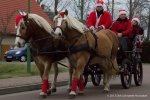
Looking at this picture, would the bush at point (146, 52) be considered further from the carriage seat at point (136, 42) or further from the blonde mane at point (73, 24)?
the blonde mane at point (73, 24)

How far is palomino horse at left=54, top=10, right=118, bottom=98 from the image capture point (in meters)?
8.70

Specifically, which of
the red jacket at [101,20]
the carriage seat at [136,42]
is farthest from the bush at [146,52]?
the red jacket at [101,20]

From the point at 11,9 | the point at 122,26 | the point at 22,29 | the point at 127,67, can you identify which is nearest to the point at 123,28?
the point at 122,26

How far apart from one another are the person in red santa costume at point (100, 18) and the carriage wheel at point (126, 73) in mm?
1321

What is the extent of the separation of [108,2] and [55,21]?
3469 cm

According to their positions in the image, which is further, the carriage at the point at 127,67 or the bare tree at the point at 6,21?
the bare tree at the point at 6,21

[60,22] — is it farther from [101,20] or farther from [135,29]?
[135,29]

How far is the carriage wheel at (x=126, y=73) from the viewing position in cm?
1102

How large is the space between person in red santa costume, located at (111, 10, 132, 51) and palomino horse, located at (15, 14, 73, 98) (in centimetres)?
306

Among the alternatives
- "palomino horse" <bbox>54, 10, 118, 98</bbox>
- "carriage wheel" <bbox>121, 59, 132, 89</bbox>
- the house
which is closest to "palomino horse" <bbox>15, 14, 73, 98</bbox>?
"palomino horse" <bbox>54, 10, 118, 98</bbox>

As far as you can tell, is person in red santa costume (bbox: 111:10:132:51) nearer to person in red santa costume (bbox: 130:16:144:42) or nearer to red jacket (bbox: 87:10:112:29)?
person in red santa costume (bbox: 130:16:144:42)

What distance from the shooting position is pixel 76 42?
9.05 meters

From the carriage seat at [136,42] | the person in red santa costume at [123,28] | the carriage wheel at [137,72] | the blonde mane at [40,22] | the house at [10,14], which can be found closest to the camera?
the blonde mane at [40,22]

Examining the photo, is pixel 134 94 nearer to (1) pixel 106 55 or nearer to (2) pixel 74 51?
→ (1) pixel 106 55
